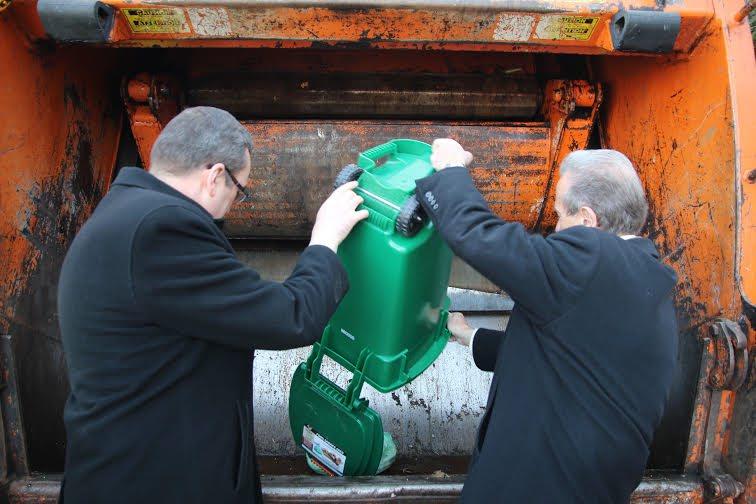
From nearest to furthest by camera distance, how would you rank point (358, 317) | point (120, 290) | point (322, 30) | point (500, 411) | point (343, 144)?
point (120, 290) < point (500, 411) < point (358, 317) < point (322, 30) < point (343, 144)

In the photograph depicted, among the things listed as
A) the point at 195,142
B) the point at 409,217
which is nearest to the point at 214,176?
the point at 195,142

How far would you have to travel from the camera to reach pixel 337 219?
1.39m

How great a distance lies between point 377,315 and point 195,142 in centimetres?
60

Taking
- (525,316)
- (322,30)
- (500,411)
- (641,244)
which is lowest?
(500,411)

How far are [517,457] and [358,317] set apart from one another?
52cm

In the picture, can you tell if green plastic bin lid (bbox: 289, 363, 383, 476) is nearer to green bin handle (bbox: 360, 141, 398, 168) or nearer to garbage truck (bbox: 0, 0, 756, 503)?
garbage truck (bbox: 0, 0, 756, 503)

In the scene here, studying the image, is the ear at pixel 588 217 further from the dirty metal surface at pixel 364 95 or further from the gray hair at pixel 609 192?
the dirty metal surface at pixel 364 95

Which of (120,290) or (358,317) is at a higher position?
(120,290)

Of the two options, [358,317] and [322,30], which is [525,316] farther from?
[322,30]

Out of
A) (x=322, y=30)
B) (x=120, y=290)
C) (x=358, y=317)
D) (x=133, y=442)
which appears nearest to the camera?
(x=120, y=290)

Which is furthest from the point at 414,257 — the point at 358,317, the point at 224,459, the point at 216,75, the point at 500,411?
the point at 216,75

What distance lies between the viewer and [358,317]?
5.19 feet

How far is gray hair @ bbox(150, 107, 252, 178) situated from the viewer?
49.1 inches

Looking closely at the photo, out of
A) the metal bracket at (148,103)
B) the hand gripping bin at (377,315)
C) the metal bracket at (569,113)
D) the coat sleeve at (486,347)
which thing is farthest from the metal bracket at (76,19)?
the metal bracket at (569,113)
